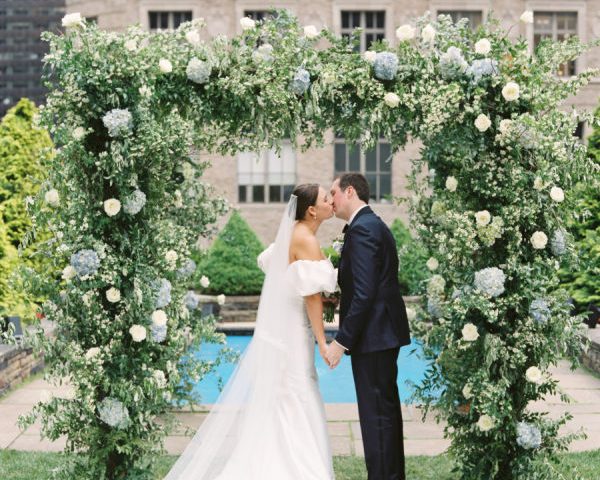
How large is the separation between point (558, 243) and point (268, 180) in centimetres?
2001

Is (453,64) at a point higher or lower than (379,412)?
higher

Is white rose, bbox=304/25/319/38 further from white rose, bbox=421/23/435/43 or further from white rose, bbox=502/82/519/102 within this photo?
white rose, bbox=502/82/519/102

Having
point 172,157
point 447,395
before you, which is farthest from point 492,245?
point 172,157

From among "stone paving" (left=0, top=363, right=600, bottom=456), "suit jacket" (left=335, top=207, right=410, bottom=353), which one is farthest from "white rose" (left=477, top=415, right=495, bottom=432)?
"stone paving" (left=0, top=363, right=600, bottom=456)

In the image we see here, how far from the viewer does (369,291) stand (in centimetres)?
575

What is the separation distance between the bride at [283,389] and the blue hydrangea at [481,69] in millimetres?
1406

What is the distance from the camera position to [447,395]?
611cm

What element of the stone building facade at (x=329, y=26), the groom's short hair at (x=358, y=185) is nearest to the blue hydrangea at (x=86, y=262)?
the groom's short hair at (x=358, y=185)

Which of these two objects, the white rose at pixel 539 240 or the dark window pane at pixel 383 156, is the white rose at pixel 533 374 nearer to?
the white rose at pixel 539 240

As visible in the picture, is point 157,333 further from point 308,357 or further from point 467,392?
point 467,392

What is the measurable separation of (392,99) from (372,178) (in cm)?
2013

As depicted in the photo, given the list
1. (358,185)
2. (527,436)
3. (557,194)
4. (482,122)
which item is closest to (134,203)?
(358,185)

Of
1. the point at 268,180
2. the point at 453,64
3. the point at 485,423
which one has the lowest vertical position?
the point at 485,423

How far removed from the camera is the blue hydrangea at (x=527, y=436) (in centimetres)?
584
